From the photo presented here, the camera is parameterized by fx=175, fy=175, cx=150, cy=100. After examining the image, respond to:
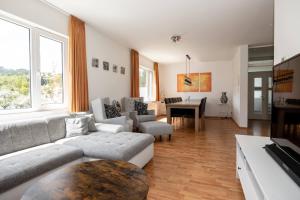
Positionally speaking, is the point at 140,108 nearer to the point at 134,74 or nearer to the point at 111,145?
the point at 134,74

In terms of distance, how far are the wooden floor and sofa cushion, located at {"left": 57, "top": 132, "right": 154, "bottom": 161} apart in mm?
424

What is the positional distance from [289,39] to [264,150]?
1277 mm

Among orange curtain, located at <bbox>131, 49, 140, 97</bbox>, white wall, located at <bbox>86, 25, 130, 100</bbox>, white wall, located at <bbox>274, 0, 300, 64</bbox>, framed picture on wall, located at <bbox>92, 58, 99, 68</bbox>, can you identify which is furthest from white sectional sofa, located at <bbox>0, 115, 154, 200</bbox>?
orange curtain, located at <bbox>131, 49, 140, 97</bbox>

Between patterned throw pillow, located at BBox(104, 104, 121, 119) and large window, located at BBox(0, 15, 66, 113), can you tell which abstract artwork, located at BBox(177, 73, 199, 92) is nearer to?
patterned throw pillow, located at BBox(104, 104, 121, 119)

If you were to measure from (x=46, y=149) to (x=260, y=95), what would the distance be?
298 inches

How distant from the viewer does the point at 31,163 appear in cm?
165

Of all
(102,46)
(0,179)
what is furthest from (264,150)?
(102,46)

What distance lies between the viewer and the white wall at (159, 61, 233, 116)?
7527 millimetres

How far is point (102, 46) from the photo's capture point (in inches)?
169

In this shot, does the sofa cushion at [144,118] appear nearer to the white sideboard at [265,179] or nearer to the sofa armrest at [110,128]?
the sofa armrest at [110,128]

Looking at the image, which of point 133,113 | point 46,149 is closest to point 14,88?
point 46,149

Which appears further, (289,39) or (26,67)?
(26,67)

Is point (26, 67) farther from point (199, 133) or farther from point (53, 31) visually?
point (199, 133)

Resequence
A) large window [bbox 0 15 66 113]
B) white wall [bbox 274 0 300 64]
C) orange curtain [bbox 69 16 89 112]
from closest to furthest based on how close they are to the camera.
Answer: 1. white wall [bbox 274 0 300 64]
2. large window [bbox 0 15 66 113]
3. orange curtain [bbox 69 16 89 112]
